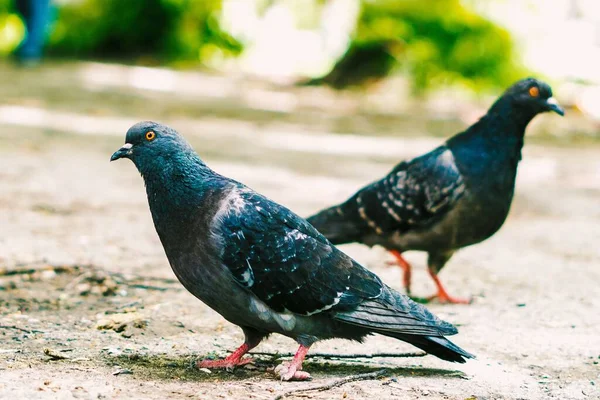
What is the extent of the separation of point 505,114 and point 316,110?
8.68m

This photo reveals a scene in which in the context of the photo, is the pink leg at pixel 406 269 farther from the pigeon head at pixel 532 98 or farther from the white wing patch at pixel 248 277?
the white wing patch at pixel 248 277

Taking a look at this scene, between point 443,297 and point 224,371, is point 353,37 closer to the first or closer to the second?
point 443,297

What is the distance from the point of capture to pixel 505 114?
5.16 m

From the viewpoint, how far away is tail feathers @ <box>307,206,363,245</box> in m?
5.18

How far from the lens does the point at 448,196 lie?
16.4ft

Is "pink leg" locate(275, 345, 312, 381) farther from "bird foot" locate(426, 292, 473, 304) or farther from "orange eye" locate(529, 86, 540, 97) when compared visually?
"orange eye" locate(529, 86, 540, 97)

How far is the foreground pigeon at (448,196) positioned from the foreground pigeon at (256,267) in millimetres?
1410

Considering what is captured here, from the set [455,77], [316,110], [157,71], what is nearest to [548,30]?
[455,77]

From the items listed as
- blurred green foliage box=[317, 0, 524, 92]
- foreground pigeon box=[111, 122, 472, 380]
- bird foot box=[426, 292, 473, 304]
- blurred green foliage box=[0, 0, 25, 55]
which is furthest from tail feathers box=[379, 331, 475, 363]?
blurred green foliage box=[0, 0, 25, 55]

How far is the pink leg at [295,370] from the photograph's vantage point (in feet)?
Result: 11.3

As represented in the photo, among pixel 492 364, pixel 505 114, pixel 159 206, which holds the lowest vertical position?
pixel 492 364

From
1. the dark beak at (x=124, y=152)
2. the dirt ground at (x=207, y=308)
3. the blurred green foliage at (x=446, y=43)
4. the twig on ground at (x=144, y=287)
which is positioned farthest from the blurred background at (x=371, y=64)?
the dark beak at (x=124, y=152)

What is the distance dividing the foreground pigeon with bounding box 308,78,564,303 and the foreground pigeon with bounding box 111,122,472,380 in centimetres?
141

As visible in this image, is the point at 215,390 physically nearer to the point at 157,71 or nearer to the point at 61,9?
the point at 157,71
